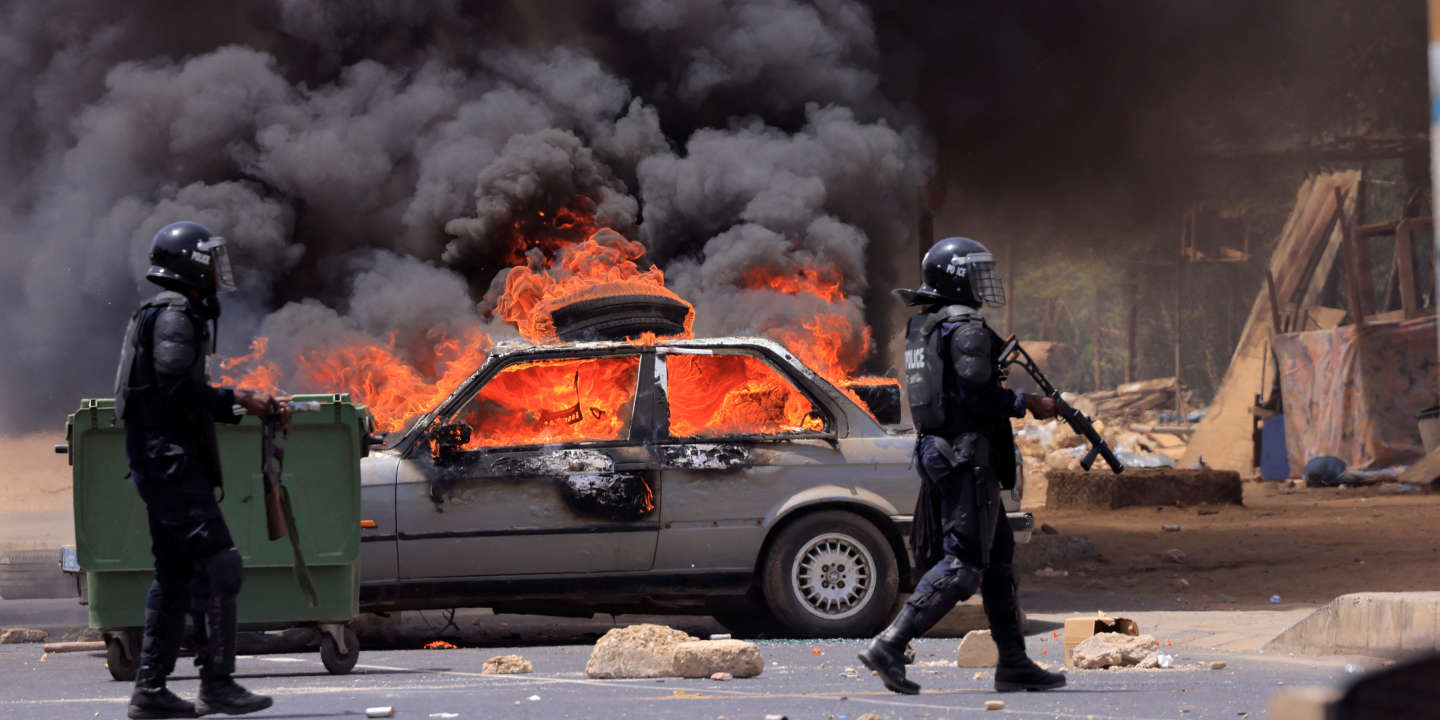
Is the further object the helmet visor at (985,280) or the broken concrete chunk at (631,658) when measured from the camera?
the broken concrete chunk at (631,658)

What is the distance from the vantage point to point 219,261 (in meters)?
5.37

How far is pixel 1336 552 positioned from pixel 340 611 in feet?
28.5

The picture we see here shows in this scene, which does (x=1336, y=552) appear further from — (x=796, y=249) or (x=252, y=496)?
(x=252, y=496)

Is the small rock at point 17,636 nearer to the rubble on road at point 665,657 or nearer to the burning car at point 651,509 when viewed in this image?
the burning car at point 651,509

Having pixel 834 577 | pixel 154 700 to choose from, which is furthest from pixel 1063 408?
pixel 154 700

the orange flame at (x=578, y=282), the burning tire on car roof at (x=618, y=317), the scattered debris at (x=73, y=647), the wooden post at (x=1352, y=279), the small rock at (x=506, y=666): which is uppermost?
the wooden post at (x=1352, y=279)

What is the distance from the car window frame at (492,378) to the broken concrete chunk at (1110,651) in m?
2.35

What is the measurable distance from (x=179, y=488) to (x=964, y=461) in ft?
8.18

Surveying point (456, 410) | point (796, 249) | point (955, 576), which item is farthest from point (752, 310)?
point (955, 576)

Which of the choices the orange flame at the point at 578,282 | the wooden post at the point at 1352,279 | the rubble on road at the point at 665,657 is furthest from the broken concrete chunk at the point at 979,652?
the wooden post at the point at 1352,279

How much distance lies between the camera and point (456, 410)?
7.65 m

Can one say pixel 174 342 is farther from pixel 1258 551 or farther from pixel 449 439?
pixel 1258 551

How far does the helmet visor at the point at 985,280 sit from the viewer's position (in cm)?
562

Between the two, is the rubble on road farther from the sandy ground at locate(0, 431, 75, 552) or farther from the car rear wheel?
the sandy ground at locate(0, 431, 75, 552)
